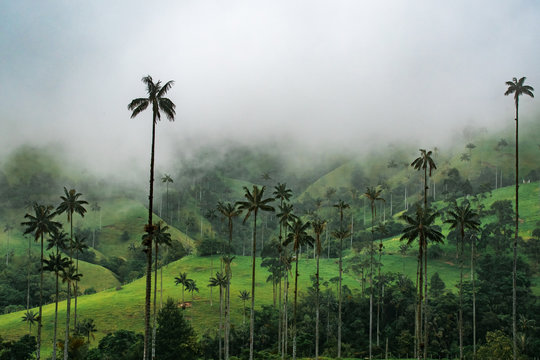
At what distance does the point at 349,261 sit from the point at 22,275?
13069 cm

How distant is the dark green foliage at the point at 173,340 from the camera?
77.9 metres

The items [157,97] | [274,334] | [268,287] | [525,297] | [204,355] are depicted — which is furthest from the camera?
[268,287]

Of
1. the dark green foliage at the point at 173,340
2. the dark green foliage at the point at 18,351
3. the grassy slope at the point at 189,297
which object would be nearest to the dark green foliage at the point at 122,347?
the dark green foliage at the point at 173,340

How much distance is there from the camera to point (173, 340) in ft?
257

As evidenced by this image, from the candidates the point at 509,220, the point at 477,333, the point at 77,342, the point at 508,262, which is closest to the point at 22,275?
the point at 77,342

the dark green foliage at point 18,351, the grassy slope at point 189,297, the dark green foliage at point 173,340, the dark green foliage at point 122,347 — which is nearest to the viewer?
the dark green foliage at point 173,340

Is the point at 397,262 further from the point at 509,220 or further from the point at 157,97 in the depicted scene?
the point at 157,97

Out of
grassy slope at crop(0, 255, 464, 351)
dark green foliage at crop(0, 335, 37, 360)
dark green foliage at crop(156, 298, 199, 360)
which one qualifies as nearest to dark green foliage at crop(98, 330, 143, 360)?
dark green foliage at crop(156, 298, 199, 360)

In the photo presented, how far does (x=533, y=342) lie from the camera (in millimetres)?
101000

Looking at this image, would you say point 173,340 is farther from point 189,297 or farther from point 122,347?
point 189,297

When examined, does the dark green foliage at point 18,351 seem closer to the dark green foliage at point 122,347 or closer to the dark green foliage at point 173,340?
the dark green foliage at point 122,347

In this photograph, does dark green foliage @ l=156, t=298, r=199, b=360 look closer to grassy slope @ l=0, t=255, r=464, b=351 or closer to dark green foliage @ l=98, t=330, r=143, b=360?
dark green foliage @ l=98, t=330, r=143, b=360

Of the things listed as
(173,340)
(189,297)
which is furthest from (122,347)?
(189,297)

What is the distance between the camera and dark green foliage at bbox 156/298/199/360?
77875 millimetres
